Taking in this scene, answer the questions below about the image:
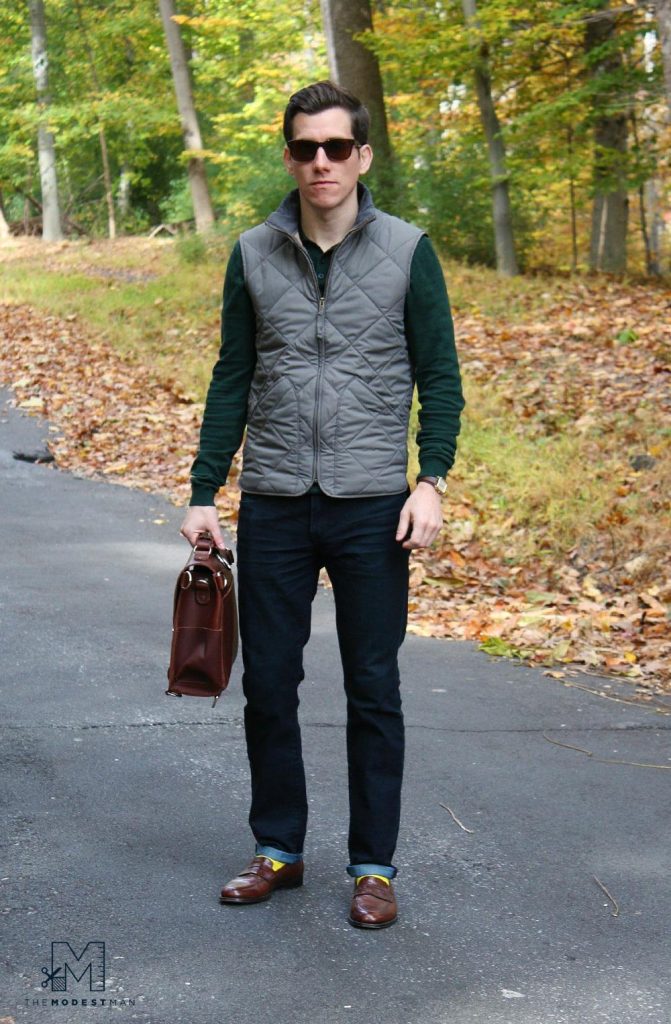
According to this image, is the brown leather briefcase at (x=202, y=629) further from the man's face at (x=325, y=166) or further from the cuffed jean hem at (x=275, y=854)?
the man's face at (x=325, y=166)

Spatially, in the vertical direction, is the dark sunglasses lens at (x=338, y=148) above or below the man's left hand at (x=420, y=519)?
above

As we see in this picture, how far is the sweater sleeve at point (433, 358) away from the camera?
3670 millimetres

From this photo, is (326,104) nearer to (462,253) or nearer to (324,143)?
(324,143)

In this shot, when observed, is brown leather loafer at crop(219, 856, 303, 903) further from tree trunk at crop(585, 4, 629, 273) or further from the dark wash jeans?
tree trunk at crop(585, 4, 629, 273)

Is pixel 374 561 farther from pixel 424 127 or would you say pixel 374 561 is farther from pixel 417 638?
pixel 424 127

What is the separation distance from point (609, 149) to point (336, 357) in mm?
15531

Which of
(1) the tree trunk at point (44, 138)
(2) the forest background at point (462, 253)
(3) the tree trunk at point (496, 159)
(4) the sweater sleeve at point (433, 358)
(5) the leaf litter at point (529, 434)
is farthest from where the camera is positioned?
(1) the tree trunk at point (44, 138)

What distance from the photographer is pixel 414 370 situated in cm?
380

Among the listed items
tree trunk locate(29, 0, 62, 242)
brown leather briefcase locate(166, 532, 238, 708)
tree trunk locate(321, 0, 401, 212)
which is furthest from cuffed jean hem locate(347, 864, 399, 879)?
tree trunk locate(29, 0, 62, 242)

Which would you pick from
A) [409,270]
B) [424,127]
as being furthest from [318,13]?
[409,270]

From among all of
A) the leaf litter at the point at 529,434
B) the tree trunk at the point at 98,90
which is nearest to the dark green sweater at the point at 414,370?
the leaf litter at the point at 529,434

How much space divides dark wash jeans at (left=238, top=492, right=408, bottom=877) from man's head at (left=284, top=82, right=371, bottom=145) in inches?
43.1

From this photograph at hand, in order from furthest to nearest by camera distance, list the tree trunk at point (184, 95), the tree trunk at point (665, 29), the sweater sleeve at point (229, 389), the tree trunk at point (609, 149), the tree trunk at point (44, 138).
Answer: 1. the tree trunk at point (44, 138)
2. the tree trunk at point (184, 95)
3. the tree trunk at point (609, 149)
4. the tree trunk at point (665, 29)
5. the sweater sleeve at point (229, 389)

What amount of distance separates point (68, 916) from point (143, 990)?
510mm
